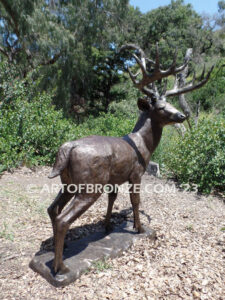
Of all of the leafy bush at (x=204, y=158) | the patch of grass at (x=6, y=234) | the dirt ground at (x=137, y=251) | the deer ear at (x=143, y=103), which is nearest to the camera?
the dirt ground at (x=137, y=251)

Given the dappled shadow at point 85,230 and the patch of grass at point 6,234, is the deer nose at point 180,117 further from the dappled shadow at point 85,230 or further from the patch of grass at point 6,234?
the patch of grass at point 6,234

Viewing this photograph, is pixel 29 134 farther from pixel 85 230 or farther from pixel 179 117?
pixel 179 117

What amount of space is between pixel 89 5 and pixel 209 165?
11131mm

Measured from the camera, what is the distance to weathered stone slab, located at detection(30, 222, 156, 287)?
257cm

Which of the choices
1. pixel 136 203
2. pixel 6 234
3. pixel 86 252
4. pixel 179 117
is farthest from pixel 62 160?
pixel 6 234

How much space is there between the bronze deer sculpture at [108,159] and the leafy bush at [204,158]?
9.53ft

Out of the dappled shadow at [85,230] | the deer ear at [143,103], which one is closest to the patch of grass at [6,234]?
the dappled shadow at [85,230]

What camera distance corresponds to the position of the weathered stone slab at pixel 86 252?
101 inches

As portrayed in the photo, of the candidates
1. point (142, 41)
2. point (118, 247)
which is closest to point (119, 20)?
point (142, 41)

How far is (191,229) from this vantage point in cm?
403

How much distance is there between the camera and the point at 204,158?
19.1ft

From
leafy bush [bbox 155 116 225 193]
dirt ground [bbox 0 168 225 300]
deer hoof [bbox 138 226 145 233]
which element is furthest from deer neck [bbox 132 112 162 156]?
leafy bush [bbox 155 116 225 193]

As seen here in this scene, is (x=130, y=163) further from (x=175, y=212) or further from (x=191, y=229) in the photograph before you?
(x=175, y=212)

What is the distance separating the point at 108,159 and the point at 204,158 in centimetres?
394
